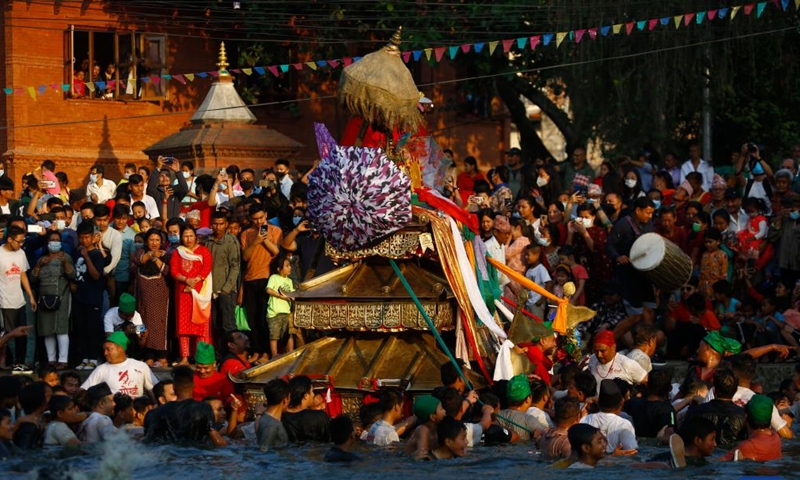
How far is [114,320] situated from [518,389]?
18.4 ft

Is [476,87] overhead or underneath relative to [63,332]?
overhead

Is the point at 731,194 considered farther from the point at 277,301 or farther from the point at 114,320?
the point at 114,320

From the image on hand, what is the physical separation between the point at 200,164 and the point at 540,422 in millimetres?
10375

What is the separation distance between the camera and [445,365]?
13867 millimetres

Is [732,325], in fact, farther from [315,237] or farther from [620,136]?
[620,136]

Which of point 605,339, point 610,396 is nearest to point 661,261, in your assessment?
point 605,339

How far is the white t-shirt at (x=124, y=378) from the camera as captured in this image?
47.0ft

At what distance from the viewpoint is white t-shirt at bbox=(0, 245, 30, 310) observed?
1714cm

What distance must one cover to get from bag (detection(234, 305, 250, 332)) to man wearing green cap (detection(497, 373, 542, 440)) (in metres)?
4.98

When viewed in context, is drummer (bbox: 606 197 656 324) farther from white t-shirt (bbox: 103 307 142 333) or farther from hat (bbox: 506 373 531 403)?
white t-shirt (bbox: 103 307 142 333)

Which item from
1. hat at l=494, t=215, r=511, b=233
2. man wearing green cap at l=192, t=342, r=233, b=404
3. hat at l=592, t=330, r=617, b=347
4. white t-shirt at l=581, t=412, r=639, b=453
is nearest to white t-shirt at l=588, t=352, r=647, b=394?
hat at l=592, t=330, r=617, b=347

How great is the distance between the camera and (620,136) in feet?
91.4

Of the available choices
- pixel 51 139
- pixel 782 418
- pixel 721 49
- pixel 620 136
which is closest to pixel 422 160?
pixel 782 418

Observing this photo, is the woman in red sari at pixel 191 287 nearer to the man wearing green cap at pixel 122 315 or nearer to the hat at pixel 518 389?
the man wearing green cap at pixel 122 315
